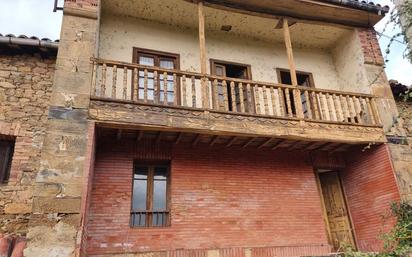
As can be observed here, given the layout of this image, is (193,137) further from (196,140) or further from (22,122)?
(22,122)

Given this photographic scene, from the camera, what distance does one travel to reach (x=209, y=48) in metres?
9.10

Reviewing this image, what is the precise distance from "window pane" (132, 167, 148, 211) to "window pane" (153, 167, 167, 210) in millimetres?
209

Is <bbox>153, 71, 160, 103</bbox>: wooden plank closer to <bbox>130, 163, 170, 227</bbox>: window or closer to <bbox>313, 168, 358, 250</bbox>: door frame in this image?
<bbox>130, 163, 170, 227</bbox>: window

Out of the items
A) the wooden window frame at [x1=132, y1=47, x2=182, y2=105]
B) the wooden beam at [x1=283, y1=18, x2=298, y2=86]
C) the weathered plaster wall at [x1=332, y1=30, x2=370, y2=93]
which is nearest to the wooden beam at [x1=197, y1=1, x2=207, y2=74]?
the wooden window frame at [x1=132, y1=47, x2=182, y2=105]

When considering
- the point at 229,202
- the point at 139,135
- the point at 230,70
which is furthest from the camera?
the point at 230,70

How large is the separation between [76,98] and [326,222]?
20.8 ft

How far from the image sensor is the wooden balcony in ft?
20.6

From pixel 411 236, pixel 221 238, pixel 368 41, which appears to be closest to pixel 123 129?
pixel 221 238

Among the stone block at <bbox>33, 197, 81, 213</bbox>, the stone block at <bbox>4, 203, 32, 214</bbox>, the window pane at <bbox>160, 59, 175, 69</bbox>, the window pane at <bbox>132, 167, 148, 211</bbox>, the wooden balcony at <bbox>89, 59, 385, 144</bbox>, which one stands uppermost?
the window pane at <bbox>160, 59, 175, 69</bbox>

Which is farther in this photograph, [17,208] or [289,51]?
[289,51]

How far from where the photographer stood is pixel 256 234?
7.37m

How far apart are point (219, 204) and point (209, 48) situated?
414 centimetres

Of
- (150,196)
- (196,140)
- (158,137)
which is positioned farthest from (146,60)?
(150,196)

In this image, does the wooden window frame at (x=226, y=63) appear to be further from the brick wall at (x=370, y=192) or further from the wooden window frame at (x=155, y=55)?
the brick wall at (x=370, y=192)
